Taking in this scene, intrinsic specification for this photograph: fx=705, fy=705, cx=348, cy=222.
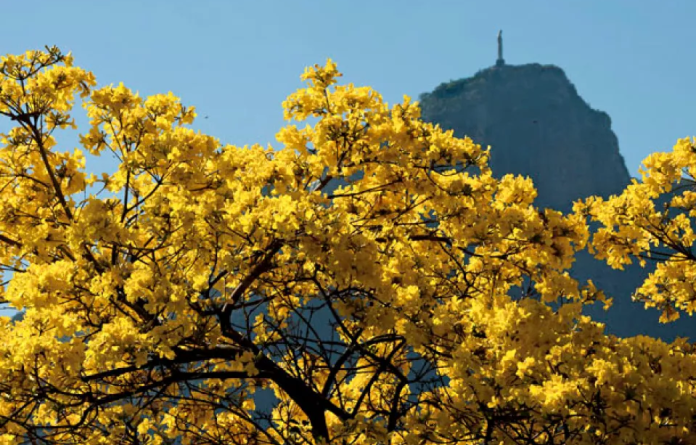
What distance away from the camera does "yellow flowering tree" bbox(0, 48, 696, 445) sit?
18.1 feet

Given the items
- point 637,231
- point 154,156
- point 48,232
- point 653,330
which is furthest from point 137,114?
point 653,330

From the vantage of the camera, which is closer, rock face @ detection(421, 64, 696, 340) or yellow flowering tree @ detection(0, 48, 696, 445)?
yellow flowering tree @ detection(0, 48, 696, 445)

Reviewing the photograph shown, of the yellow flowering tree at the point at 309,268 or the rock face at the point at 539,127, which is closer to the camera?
the yellow flowering tree at the point at 309,268

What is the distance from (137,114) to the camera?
7.19 metres

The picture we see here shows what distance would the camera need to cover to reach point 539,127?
12862cm

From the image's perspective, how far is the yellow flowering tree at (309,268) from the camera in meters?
5.52

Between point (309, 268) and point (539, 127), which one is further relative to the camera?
point (539, 127)

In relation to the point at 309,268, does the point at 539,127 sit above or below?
above

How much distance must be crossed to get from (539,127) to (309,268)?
128 metres

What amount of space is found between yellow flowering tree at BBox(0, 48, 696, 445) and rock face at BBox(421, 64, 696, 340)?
11035 centimetres

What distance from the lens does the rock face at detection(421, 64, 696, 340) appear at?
122 metres

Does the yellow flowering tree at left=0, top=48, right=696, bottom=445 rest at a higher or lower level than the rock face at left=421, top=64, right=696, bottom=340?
lower

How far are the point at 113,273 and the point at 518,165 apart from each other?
123010 mm

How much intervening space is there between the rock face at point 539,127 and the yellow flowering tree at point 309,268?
362ft
